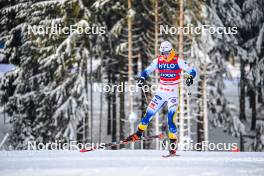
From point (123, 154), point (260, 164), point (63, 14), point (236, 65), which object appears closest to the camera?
point (260, 164)

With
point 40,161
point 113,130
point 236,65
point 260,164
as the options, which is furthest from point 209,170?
point 236,65

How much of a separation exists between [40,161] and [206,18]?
7.33m

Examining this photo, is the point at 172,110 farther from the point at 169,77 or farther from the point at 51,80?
the point at 51,80

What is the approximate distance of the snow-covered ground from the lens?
6625 millimetres

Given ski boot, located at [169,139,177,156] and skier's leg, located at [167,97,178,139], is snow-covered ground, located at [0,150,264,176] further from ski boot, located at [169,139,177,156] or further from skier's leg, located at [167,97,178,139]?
skier's leg, located at [167,97,178,139]

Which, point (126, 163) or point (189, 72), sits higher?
point (189, 72)

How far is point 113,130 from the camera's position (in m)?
13.2

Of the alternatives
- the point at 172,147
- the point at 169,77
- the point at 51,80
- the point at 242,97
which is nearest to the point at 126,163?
the point at 172,147

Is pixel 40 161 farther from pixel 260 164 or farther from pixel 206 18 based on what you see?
pixel 206 18

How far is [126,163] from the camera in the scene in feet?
24.1

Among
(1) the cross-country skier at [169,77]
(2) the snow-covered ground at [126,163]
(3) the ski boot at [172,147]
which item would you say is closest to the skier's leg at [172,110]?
(1) the cross-country skier at [169,77]

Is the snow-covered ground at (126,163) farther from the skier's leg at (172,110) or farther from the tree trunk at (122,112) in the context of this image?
the tree trunk at (122,112)

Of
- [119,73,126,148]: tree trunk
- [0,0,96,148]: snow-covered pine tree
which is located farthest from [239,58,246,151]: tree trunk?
[0,0,96,148]: snow-covered pine tree

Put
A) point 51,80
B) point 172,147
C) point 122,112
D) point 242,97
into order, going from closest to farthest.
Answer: point 172,147 < point 122,112 < point 51,80 < point 242,97
